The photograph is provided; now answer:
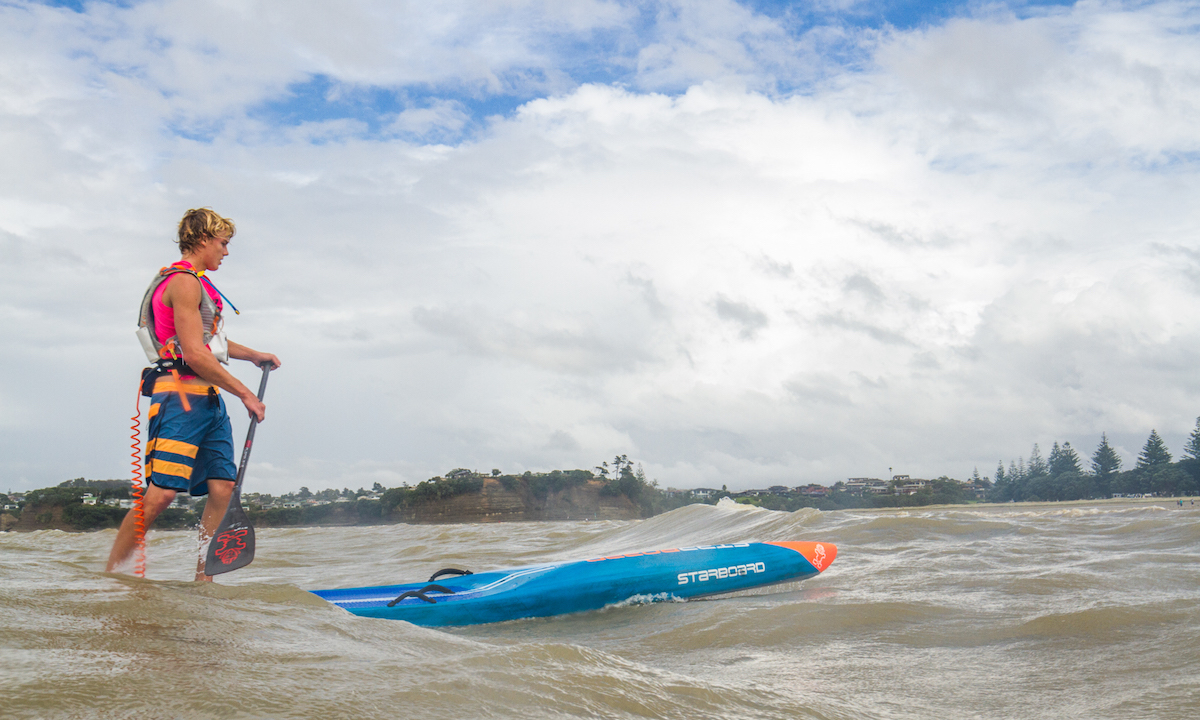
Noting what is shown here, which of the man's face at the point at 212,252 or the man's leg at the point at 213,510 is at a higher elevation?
the man's face at the point at 212,252

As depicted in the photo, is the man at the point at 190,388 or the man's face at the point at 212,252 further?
the man's face at the point at 212,252

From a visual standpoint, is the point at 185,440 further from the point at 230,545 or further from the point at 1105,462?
the point at 1105,462

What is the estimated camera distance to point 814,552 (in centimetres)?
588

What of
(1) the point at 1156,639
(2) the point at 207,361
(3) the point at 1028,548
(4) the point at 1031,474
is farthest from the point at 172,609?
(4) the point at 1031,474

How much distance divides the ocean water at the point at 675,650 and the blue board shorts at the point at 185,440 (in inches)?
19.4

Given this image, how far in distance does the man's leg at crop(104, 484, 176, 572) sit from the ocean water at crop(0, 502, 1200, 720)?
17 centimetres

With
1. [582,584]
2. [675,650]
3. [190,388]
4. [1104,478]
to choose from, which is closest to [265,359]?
[190,388]

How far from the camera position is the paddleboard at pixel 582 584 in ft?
14.2

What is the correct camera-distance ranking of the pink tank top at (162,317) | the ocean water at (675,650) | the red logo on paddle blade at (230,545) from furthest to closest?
the red logo on paddle blade at (230,545), the pink tank top at (162,317), the ocean water at (675,650)

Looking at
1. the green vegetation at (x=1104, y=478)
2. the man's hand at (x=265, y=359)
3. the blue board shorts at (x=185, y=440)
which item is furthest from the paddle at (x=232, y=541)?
the green vegetation at (x=1104, y=478)

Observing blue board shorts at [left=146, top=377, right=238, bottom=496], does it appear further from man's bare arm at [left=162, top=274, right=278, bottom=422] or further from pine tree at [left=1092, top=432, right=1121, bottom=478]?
pine tree at [left=1092, top=432, right=1121, bottom=478]

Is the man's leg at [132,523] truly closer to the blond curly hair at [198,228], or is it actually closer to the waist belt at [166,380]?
the waist belt at [166,380]

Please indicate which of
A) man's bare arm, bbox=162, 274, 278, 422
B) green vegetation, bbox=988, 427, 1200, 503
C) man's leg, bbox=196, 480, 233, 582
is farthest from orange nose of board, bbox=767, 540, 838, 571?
green vegetation, bbox=988, 427, 1200, 503

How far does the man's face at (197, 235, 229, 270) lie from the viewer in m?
3.42
